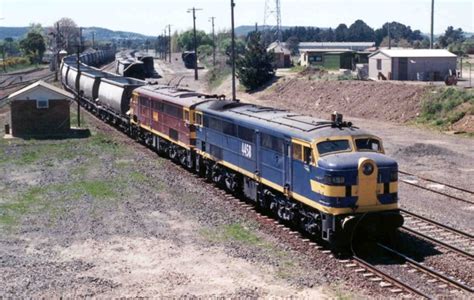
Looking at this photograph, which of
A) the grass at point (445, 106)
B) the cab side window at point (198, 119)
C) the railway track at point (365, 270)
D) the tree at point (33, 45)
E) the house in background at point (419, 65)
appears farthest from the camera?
the tree at point (33, 45)

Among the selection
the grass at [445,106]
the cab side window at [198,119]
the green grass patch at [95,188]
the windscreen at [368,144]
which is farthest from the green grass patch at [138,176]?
the grass at [445,106]

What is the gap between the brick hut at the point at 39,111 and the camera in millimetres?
46375

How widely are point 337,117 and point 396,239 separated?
4112 millimetres

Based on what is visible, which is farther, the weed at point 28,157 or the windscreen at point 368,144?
the weed at point 28,157

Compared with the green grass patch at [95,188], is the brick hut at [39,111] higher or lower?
higher

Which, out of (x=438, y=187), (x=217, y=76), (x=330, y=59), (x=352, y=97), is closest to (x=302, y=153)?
(x=438, y=187)

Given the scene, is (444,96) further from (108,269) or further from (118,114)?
(108,269)

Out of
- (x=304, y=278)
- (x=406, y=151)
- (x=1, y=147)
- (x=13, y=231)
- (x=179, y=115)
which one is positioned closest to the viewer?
(x=304, y=278)

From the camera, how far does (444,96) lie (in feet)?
162

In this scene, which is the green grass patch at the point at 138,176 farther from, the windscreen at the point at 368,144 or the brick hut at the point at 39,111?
the brick hut at the point at 39,111

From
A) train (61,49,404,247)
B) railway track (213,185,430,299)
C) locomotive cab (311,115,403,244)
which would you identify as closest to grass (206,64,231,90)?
train (61,49,404,247)

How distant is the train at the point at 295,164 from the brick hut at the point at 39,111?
Result: 1586 cm

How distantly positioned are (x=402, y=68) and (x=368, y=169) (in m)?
47.1

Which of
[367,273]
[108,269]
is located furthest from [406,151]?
[108,269]
